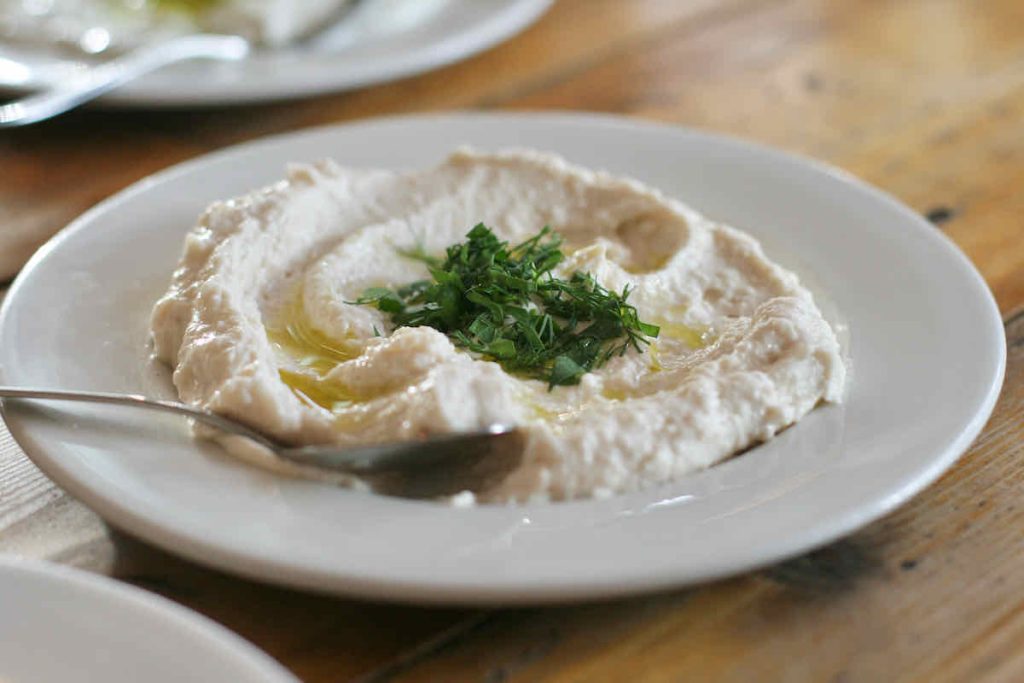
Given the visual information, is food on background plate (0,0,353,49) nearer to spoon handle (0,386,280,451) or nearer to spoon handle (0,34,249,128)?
spoon handle (0,34,249,128)

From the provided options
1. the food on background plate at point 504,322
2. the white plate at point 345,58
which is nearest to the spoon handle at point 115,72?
the white plate at point 345,58

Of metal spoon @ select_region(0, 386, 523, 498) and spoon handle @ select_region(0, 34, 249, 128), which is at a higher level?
spoon handle @ select_region(0, 34, 249, 128)

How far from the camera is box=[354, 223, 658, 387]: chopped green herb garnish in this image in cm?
190

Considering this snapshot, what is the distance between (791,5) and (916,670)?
10.9ft

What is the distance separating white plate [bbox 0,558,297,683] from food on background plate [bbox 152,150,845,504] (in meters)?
0.38

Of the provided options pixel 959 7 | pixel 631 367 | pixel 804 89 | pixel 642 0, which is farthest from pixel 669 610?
pixel 959 7

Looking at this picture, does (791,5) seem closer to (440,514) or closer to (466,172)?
(466,172)

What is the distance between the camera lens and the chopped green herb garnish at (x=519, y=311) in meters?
1.90

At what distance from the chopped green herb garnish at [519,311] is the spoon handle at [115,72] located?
1500 mm

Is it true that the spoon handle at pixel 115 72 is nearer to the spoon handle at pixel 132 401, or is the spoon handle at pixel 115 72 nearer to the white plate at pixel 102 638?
the spoon handle at pixel 132 401

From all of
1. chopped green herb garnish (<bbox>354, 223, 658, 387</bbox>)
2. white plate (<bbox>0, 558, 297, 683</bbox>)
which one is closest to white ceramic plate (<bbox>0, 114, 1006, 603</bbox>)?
white plate (<bbox>0, 558, 297, 683</bbox>)

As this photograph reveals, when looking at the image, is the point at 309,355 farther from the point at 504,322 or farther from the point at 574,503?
the point at 574,503

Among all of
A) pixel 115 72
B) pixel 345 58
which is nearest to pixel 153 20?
pixel 115 72

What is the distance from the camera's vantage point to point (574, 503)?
1.59 metres
